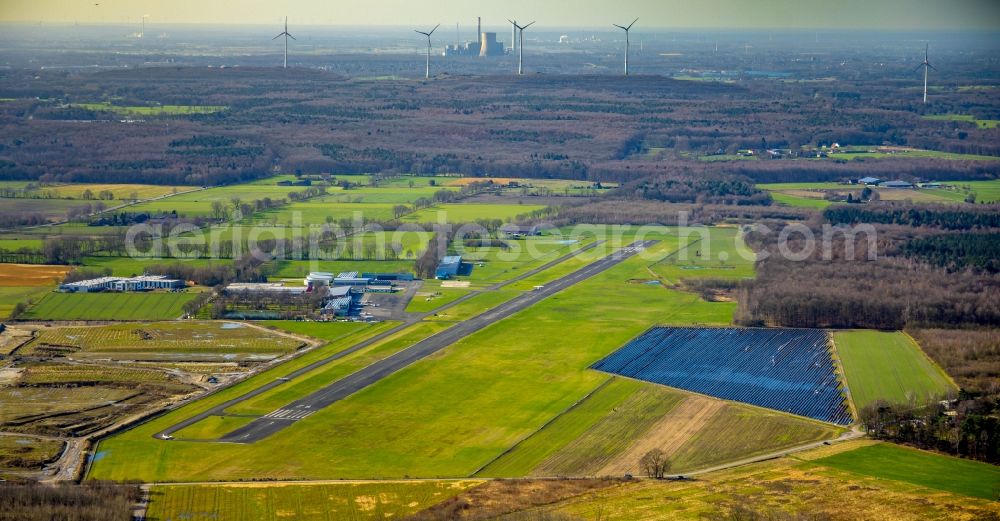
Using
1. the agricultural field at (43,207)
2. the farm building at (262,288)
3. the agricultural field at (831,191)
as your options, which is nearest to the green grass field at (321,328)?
the farm building at (262,288)

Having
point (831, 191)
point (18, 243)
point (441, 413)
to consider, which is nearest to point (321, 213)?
point (18, 243)

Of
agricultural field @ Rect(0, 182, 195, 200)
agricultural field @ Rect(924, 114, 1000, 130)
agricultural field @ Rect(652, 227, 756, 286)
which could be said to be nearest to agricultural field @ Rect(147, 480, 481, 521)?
agricultural field @ Rect(652, 227, 756, 286)

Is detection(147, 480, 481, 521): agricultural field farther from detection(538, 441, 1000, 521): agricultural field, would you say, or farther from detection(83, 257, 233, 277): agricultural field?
detection(83, 257, 233, 277): agricultural field

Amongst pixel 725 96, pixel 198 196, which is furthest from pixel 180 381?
pixel 725 96

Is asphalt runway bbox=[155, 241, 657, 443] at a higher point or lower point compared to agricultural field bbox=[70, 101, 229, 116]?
lower

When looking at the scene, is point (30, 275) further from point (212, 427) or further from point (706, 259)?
point (706, 259)

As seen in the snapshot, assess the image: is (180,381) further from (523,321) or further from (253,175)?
(253,175)
